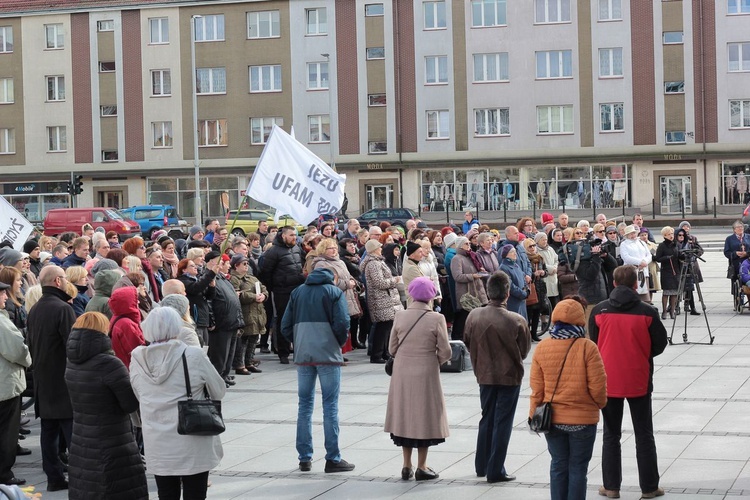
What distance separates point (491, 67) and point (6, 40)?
27.2m

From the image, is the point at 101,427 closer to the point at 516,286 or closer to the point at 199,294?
the point at 199,294

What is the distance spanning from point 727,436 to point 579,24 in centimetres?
4943

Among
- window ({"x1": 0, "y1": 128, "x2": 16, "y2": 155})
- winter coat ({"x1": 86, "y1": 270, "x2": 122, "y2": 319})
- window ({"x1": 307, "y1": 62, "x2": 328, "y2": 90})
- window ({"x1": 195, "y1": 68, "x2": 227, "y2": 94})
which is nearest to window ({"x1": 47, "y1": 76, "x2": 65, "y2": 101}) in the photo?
window ({"x1": 0, "y1": 128, "x2": 16, "y2": 155})

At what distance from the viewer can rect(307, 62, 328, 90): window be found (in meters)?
61.5

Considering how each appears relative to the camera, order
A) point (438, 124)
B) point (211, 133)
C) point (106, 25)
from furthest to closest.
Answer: point (106, 25) → point (211, 133) → point (438, 124)

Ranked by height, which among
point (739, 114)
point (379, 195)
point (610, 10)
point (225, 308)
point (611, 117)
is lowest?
point (225, 308)

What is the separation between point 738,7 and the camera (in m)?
56.9

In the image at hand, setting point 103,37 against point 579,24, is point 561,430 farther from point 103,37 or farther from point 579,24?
point 103,37

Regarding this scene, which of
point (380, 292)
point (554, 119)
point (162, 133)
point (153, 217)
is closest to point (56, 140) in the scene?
point (162, 133)

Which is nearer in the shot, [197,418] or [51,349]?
[197,418]

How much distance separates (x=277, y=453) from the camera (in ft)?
36.4

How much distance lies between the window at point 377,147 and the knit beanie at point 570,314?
5299 cm

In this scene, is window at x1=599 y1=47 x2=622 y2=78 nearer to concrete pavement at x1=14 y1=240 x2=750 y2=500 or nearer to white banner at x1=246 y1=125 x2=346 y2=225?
concrete pavement at x1=14 y1=240 x2=750 y2=500

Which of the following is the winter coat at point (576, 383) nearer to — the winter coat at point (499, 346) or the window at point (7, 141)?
the winter coat at point (499, 346)
